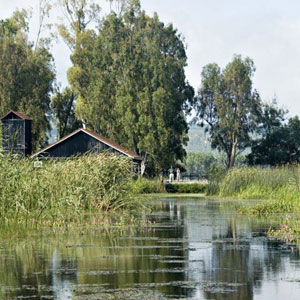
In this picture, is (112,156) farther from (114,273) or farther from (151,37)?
(151,37)

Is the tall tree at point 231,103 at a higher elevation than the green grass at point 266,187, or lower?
higher

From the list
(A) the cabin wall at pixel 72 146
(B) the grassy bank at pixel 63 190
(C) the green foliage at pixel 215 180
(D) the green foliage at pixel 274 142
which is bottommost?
(B) the grassy bank at pixel 63 190

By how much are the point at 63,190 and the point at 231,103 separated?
70.5 metres

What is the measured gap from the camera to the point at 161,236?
75.4 feet

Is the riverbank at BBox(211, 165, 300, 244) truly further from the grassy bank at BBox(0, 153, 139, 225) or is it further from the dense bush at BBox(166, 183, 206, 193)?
the dense bush at BBox(166, 183, 206, 193)

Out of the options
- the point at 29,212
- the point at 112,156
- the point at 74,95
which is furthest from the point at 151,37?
the point at 29,212

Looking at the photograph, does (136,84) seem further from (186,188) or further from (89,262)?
(89,262)

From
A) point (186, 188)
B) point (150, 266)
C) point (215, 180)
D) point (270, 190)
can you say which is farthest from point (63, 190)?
point (186, 188)

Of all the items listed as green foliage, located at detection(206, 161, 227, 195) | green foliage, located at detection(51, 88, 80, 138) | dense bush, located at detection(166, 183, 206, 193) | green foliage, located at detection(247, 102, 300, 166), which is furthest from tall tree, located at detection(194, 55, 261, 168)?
green foliage, located at detection(206, 161, 227, 195)

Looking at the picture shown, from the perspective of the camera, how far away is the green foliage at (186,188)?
230ft

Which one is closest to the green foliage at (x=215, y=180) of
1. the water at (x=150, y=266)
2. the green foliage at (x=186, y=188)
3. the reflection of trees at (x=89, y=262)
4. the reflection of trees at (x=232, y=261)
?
the green foliage at (x=186, y=188)

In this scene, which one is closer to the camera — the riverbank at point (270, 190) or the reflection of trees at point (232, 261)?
the reflection of trees at point (232, 261)

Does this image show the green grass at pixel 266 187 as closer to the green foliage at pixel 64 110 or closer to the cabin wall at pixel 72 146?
the cabin wall at pixel 72 146

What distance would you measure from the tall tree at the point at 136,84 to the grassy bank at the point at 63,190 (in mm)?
48784
